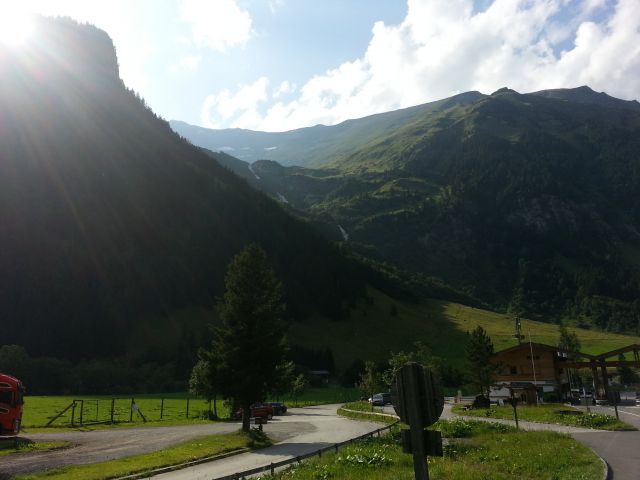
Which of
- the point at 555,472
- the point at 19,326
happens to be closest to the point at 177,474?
the point at 555,472

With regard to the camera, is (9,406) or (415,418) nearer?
(415,418)

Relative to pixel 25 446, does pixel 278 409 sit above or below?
below

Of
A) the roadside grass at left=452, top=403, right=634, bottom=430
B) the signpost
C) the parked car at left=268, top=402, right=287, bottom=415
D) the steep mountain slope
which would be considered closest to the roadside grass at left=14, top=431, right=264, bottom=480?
the signpost

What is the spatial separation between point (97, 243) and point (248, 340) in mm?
148937

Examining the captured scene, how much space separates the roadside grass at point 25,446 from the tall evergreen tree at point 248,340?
34.1 ft

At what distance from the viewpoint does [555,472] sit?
16.1 metres

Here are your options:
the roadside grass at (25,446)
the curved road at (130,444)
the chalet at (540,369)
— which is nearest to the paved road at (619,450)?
the curved road at (130,444)

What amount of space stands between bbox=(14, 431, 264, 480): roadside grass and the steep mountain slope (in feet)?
318

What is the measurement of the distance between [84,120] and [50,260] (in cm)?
7026

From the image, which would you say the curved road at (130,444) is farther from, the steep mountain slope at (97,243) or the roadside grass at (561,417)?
the steep mountain slope at (97,243)

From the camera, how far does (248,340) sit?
3631 cm

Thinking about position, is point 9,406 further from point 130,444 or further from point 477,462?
point 477,462

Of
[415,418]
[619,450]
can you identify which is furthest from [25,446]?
[619,450]

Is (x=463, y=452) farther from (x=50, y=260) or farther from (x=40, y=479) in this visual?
(x=50, y=260)
